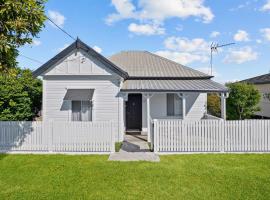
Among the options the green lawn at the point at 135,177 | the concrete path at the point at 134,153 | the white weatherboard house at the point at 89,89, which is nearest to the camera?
the green lawn at the point at 135,177

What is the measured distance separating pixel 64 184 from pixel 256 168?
7378 mm

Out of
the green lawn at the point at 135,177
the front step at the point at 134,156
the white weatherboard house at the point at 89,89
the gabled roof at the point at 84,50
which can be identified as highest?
the gabled roof at the point at 84,50

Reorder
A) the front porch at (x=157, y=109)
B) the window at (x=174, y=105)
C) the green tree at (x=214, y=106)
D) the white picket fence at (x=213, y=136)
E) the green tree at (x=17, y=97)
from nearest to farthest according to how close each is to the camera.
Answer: the white picket fence at (x=213, y=136) < the green tree at (x=17, y=97) < the front porch at (x=157, y=109) < the window at (x=174, y=105) < the green tree at (x=214, y=106)

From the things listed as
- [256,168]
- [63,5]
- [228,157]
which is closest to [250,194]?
[256,168]

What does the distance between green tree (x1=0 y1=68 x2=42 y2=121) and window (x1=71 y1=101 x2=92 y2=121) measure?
408 centimetres

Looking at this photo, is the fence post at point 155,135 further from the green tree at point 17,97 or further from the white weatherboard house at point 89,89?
the green tree at point 17,97

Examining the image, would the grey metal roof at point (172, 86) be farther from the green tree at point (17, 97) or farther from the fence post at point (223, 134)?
the green tree at point (17, 97)

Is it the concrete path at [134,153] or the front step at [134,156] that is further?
the concrete path at [134,153]

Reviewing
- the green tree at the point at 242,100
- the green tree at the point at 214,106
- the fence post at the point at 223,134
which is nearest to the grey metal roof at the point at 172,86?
the green tree at the point at 242,100

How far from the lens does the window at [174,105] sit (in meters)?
19.2

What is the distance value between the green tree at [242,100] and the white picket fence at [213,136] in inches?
415

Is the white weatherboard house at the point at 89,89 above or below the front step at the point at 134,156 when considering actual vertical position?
above

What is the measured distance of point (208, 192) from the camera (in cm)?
714

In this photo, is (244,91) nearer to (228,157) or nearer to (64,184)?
(228,157)
